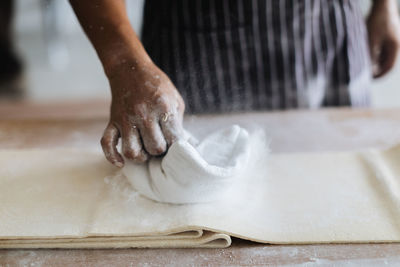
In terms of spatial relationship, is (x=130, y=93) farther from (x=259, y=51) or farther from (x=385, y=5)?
(x=385, y=5)

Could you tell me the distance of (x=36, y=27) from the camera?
336 cm

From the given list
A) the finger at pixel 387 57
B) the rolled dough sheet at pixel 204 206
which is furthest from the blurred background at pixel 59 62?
the rolled dough sheet at pixel 204 206

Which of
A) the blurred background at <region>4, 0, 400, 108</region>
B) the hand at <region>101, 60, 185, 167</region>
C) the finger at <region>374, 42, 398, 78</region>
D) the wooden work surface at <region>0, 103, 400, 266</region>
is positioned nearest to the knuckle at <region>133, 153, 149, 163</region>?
the hand at <region>101, 60, 185, 167</region>

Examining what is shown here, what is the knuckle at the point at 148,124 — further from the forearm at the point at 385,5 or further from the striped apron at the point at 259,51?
the forearm at the point at 385,5

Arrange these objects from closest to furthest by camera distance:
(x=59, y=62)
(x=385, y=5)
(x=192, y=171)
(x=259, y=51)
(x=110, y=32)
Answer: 1. (x=192, y=171)
2. (x=110, y=32)
3. (x=259, y=51)
4. (x=385, y=5)
5. (x=59, y=62)

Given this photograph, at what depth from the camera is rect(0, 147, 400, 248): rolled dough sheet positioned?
75cm

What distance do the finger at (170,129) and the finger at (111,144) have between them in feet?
0.30

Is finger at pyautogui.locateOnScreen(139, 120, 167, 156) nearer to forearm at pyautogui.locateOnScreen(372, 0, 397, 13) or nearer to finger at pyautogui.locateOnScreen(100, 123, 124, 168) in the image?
finger at pyautogui.locateOnScreen(100, 123, 124, 168)

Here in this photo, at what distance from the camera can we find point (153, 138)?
81cm

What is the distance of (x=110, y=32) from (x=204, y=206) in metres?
0.39

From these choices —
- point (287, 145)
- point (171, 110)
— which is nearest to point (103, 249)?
point (171, 110)

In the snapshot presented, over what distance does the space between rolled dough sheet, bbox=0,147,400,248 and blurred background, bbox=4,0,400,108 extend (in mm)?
1479

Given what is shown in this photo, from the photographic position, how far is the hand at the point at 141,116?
0.81m

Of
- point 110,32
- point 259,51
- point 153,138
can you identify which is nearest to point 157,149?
point 153,138
